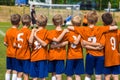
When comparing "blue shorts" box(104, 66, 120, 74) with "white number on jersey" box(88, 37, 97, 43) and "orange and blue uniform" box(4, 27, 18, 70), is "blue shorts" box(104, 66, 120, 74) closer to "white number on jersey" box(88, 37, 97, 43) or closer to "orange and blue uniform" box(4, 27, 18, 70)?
"white number on jersey" box(88, 37, 97, 43)

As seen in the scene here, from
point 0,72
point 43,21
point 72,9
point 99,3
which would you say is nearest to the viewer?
point 43,21

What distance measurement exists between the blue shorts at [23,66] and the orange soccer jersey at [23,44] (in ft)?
0.39

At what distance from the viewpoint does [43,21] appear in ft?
27.9

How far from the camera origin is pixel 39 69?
8.60 metres

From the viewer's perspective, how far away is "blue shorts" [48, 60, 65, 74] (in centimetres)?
880

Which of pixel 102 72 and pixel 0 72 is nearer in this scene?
pixel 102 72

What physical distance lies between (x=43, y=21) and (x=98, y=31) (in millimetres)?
1225

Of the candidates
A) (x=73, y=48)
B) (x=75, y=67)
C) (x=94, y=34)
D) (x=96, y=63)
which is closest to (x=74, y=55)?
(x=73, y=48)

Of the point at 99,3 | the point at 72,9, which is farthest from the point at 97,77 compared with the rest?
the point at 99,3

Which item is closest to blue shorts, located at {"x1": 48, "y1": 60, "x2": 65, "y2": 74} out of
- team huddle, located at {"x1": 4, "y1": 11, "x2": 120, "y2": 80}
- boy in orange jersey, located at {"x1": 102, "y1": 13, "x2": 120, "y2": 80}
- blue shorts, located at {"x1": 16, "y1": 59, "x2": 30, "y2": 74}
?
team huddle, located at {"x1": 4, "y1": 11, "x2": 120, "y2": 80}

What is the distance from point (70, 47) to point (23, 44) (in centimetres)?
105

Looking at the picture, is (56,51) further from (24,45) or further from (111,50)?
(111,50)

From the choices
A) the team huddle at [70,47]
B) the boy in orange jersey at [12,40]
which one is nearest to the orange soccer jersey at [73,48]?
the team huddle at [70,47]

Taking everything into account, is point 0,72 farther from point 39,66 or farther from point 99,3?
point 99,3
